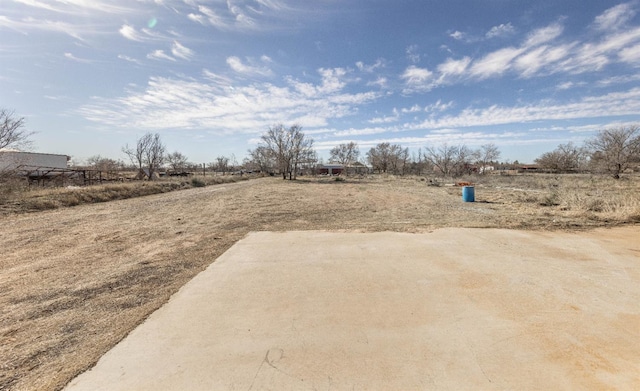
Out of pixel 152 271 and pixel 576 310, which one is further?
pixel 152 271

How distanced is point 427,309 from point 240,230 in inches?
224

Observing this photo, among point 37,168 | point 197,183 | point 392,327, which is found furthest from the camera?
point 197,183

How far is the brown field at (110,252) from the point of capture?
8.91 feet

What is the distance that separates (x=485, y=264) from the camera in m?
4.84

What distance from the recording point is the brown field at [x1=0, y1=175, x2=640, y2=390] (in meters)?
2.72

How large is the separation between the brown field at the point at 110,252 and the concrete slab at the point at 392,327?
45 cm

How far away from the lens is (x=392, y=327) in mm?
2994

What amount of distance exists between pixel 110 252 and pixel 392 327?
5.87 meters

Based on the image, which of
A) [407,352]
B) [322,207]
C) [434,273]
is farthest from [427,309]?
[322,207]

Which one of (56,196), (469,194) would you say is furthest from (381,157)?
(56,196)

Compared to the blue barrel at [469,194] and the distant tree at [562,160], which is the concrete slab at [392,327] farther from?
the distant tree at [562,160]

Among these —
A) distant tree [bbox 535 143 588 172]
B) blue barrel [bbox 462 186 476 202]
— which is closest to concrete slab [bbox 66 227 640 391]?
blue barrel [bbox 462 186 476 202]

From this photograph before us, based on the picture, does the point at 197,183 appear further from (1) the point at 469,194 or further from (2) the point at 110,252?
(1) the point at 469,194

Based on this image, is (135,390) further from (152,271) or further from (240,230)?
(240,230)
